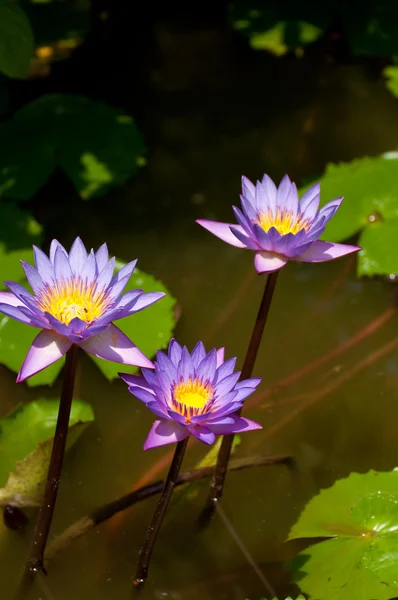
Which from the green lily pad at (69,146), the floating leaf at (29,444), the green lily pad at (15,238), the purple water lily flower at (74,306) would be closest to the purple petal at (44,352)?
the purple water lily flower at (74,306)

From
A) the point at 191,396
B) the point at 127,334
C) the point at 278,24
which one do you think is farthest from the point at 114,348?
the point at 278,24

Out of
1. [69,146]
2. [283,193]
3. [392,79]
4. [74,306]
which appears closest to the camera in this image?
[74,306]

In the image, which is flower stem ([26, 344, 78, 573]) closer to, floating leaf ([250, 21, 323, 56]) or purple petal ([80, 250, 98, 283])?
purple petal ([80, 250, 98, 283])

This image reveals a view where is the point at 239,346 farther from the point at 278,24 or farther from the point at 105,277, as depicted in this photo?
the point at 278,24

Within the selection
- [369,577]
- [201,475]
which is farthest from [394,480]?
[201,475]

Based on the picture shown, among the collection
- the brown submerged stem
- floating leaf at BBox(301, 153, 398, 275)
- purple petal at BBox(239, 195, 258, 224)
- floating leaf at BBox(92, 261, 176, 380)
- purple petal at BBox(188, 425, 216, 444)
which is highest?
purple petal at BBox(239, 195, 258, 224)

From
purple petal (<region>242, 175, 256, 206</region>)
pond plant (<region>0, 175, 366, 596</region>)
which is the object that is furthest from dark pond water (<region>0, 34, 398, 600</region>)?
purple petal (<region>242, 175, 256, 206</region>)

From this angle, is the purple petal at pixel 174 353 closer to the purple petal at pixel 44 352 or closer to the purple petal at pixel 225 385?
the purple petal at pixel 225 385
